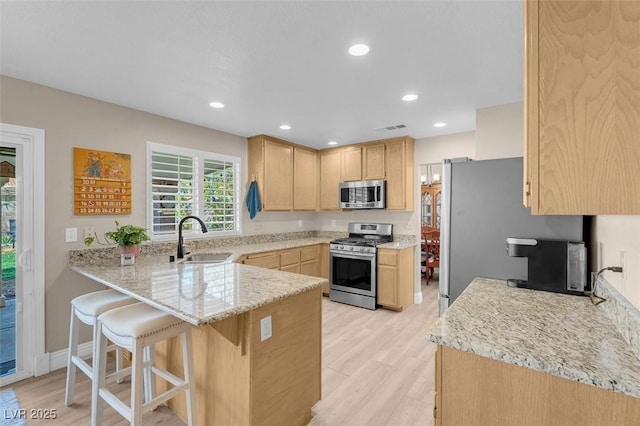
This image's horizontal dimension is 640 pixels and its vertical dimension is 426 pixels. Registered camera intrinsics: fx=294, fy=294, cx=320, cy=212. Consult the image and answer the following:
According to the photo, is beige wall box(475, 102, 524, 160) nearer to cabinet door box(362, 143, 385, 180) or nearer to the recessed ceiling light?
cabinet door box(362, 143, 385, 180)

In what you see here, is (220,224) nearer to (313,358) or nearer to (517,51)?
(313,358)

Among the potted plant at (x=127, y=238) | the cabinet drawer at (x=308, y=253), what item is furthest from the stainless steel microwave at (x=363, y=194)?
the potted plant at (x=127, y=238)

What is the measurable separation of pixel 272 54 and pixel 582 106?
5.75ft

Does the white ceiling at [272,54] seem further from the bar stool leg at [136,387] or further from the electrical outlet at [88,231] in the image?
the bar stool leg at [136,387]

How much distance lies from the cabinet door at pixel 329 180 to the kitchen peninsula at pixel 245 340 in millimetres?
2947

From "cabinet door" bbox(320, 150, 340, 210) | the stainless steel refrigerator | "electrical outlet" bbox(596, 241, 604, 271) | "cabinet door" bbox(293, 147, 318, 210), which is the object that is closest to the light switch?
"cabinet door" bbox(293, 147, 318, 210)

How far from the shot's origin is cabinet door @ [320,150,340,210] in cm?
494

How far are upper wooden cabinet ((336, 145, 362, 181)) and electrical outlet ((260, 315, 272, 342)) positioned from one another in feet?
11.0

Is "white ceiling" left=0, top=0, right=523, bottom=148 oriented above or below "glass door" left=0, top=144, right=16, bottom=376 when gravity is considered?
above

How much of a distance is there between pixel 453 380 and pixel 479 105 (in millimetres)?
2716

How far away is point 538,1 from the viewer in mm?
966

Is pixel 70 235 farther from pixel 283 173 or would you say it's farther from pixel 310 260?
pixel 310 260

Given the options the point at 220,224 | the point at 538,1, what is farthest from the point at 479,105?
the point at 220,224

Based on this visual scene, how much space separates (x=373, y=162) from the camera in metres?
4.51
